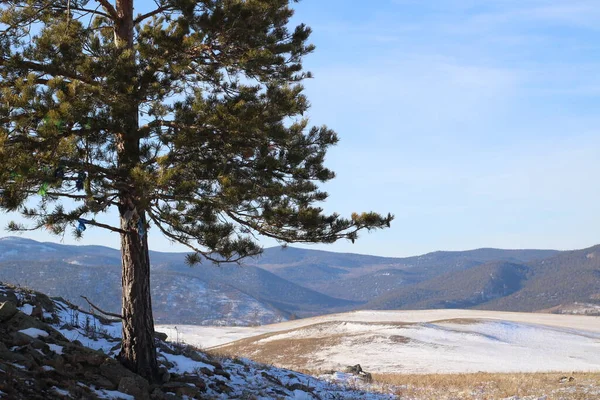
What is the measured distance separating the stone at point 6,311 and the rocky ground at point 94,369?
18 millimetres

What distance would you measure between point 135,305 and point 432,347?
29.9 metres

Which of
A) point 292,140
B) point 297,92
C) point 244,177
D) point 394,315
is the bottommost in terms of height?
point 394,315

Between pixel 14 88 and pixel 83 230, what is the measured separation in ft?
8.14

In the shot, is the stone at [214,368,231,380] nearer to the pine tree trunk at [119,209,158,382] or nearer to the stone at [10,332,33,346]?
the pine tree trunk at [119,209,158,382]

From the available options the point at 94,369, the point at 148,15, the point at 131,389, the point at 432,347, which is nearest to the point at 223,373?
the point at 94,369

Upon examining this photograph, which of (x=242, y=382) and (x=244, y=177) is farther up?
(x=244, y=177)

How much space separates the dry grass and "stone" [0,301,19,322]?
9506mm

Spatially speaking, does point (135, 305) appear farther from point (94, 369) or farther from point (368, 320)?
point (368, 320)

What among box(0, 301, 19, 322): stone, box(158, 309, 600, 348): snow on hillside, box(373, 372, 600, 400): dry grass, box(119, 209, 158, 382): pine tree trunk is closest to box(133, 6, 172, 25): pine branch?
box(119, 209, 158, 382): pine tree trunk

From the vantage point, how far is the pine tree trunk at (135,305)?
37.0 feet

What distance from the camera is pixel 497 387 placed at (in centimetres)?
1830

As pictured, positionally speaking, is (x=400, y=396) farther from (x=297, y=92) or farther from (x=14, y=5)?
(x=14, y=5)

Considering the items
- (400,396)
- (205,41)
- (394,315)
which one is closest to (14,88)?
(205,41)

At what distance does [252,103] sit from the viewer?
436 inches
